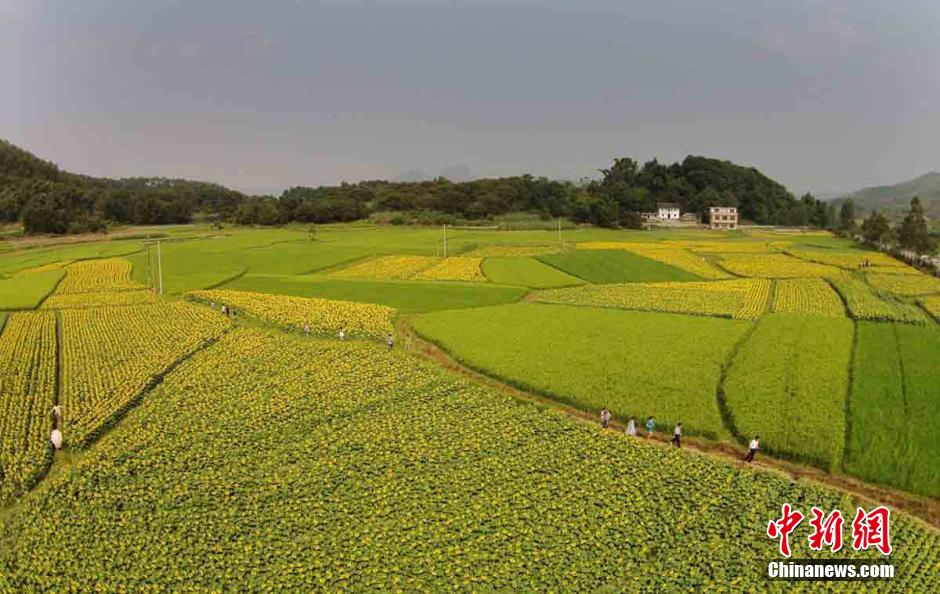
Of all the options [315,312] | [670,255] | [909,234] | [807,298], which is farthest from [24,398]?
[909,234]

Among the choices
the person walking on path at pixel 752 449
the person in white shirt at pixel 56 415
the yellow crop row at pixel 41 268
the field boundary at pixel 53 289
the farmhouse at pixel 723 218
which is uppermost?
the farmhouse at pixel 723 218

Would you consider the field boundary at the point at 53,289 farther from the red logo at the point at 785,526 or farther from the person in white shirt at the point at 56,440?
the red logo at the point at 785,526

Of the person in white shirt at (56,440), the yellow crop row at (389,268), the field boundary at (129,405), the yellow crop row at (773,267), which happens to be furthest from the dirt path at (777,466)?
the yellow crop row at (773,267)

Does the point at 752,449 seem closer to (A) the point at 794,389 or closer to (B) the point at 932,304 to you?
(A) the point at 794,389

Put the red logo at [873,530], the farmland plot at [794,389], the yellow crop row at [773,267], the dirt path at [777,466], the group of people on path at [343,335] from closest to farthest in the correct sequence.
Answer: the red logo at [873,530]
the dirt path at [777,466]
the farmland plot at [794,389]
the group of people on path at [343,335]
the yellow crop row at [773,267]

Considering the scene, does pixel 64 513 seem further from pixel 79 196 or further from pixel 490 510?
pixel 79 196

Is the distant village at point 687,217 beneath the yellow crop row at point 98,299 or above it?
above
